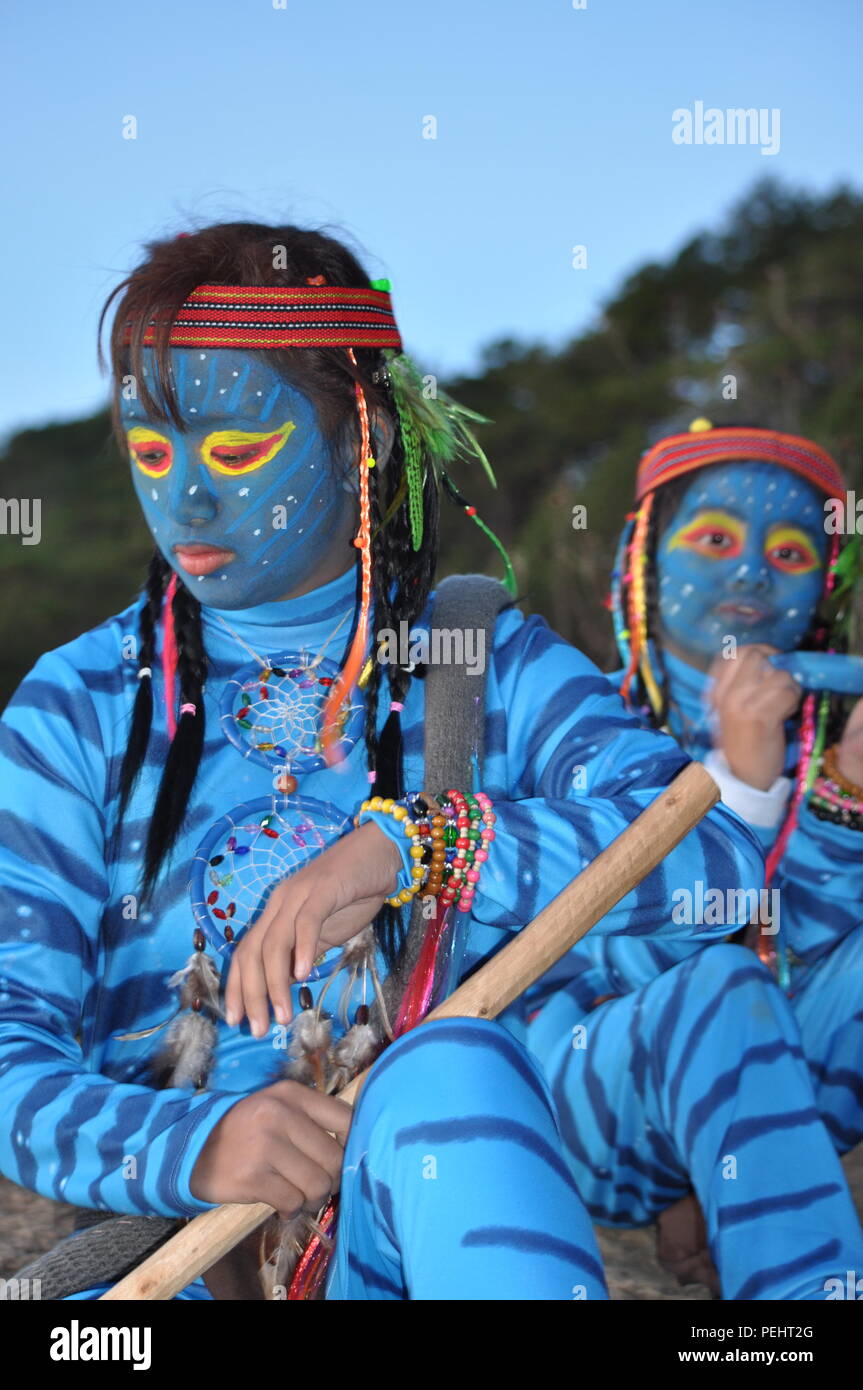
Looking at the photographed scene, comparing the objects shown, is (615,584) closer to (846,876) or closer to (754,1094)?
(846,876)

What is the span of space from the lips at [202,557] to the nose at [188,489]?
0.04 meters

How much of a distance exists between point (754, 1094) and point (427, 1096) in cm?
81

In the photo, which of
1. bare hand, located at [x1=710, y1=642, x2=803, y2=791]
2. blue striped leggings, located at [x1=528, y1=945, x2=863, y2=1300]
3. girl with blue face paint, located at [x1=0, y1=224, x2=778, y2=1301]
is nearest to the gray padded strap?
girl with blue face paint, located at [x1=0, y1=224, x2=778, y2=1301]

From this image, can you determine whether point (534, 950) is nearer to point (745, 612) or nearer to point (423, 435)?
point (423, 435)

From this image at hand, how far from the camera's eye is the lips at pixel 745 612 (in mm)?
2750

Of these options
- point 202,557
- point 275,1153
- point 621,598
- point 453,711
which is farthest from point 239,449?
point 621,598

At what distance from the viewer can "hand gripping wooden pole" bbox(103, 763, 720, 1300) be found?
1414 millimetres

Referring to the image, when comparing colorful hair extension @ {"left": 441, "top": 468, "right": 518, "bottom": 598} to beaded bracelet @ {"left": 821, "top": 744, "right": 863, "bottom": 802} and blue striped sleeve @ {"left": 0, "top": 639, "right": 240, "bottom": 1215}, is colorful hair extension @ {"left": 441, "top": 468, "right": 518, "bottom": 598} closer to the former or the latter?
blue striped sleeve @ {"left": 0, "top": 639, "right": 240, "bottom": 1215}

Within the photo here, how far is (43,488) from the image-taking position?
16.6 m

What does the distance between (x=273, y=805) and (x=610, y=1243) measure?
1334mm

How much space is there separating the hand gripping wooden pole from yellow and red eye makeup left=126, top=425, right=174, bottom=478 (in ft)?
2.35

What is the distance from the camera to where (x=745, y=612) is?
2.75m

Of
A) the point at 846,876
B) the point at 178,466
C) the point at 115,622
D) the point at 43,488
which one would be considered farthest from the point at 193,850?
the point at 43,488

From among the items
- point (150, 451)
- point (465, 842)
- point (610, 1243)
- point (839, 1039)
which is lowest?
point (610, 1243)
